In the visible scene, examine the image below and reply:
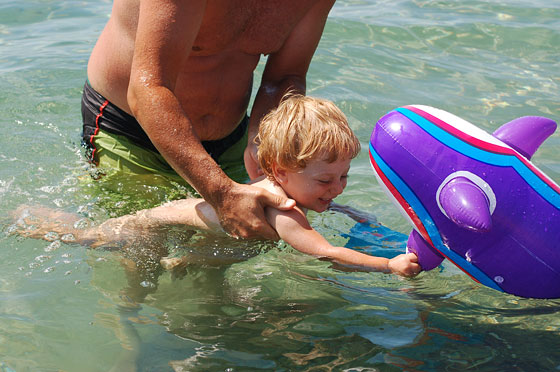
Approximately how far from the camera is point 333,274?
3.56 m

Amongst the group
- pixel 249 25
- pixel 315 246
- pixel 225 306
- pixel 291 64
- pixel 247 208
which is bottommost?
pixel 225 306

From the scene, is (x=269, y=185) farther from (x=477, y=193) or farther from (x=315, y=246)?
(x=477, y=193)

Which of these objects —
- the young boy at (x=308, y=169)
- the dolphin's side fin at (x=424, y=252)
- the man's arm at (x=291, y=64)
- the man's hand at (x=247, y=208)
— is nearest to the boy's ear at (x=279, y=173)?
the young boy at (x=308, y=169)

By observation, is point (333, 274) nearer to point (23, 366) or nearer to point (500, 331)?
point (500, 331)

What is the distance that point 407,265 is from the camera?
10.4ft

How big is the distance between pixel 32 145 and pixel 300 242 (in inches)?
99.7

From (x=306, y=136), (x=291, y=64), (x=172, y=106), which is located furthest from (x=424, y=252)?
(x=291, y=64)

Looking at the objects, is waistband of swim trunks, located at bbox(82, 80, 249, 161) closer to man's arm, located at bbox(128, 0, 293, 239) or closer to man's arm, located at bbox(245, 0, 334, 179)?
man's arm, located at bbox(245, 0, 334, 179)

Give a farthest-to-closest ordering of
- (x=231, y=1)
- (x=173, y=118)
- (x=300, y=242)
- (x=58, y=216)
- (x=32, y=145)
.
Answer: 1. (x=32, y=145)
2. (x=58, y=216)
3. (x=231, y=1)
4. (x=300, y=242)
5. (x=173, y=118)

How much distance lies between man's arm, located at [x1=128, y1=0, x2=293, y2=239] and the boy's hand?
2.25ft

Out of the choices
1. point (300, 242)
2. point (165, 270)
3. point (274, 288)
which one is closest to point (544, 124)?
point (300, 242)

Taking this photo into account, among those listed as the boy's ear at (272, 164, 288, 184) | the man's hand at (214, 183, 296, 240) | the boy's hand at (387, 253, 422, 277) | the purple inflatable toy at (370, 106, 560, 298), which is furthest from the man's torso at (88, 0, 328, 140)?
the boy's hand at (387, 253, 422, 277)

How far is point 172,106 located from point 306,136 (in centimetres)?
61

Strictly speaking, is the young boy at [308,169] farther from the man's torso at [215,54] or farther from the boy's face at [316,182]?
the man's torso at [215,54]
